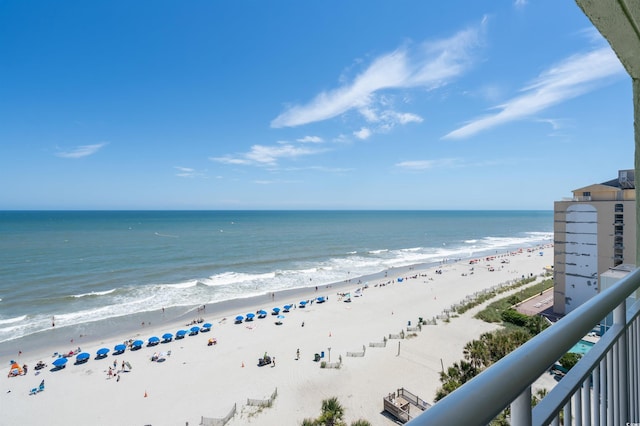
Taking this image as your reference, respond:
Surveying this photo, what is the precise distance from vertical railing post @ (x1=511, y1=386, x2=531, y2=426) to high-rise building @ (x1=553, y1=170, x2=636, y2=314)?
24.1 metres

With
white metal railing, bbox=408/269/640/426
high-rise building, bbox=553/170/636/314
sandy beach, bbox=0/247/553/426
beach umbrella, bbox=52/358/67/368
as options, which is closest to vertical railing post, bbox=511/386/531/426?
white metal railing, bbox=408/269/640/426

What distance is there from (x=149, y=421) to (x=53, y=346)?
12.1 m

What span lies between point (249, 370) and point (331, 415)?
23.5ft

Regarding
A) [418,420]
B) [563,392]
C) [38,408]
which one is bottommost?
[38,408]

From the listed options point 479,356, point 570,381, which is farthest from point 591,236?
point 570,381

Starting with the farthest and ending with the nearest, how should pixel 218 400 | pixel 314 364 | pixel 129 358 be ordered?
pixel 129 358 < pixel 314 364 < pixel 218 400

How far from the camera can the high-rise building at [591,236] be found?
63.5 feet

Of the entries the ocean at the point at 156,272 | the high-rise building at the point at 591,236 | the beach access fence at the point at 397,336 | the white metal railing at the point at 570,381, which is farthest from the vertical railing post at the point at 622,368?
the ocean at the point at 156,272

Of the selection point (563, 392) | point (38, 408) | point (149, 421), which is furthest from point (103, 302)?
point (563, 392)

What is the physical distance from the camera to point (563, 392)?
1.04 metres

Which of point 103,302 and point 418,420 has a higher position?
point 418,420

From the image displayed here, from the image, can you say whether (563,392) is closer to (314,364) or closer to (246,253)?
(314,364)

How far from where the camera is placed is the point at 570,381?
1.11 metres

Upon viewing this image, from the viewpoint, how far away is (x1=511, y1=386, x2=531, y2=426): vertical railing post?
0.82 meters
